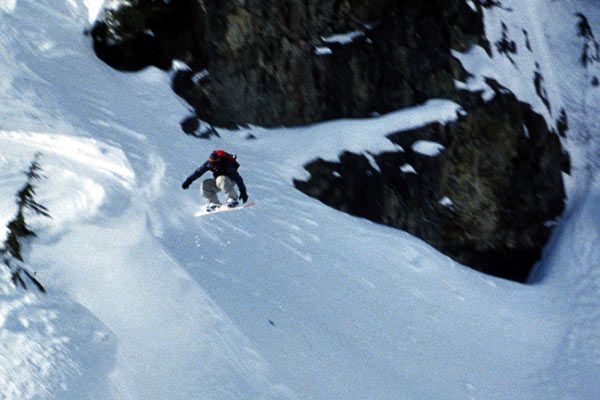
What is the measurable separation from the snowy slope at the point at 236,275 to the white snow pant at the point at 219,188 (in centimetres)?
75

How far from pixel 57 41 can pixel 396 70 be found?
879 centimetres

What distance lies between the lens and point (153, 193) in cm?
1296

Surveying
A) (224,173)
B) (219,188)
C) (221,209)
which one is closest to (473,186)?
(221,209)

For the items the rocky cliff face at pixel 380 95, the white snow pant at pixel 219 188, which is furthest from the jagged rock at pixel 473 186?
the white snow pant at pixel 219 188

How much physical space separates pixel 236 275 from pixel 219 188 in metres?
1.51

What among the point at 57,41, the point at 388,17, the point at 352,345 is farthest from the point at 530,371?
the point at 57,41

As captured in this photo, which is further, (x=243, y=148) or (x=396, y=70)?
(x=396, y=70)

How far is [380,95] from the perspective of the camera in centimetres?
1927

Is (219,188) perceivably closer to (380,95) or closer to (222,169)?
(222,169)

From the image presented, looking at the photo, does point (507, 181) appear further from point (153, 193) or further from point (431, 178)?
point (153, 193)

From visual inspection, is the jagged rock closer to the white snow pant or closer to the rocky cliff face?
the rocky cliff face

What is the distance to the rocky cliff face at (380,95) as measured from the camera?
18047mm

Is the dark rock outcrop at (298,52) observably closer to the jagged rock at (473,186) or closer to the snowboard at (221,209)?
the jagged rock at (473,186)

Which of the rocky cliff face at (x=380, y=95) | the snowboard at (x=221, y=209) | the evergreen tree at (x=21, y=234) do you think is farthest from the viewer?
the rocky cliff face at (x=380, y=95)
